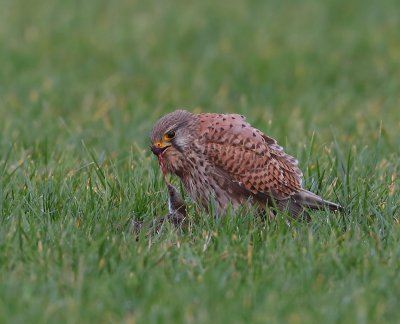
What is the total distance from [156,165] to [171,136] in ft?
2.76

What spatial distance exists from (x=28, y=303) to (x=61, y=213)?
1473 millimetres

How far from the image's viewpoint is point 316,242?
230 inches

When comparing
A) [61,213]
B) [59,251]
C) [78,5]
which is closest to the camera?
[59,251]

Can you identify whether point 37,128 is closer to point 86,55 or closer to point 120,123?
point 120,123

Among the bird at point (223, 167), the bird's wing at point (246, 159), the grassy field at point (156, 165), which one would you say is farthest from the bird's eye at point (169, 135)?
the grassy field at point (156, 165)

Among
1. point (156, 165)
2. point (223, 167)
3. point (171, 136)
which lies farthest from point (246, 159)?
point (156, 165)

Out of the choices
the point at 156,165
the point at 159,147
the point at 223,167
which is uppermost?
the point at 159,147

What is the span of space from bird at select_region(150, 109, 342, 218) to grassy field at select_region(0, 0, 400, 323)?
0.92ft

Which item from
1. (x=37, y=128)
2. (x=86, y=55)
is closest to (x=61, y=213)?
(x=37, y=128)

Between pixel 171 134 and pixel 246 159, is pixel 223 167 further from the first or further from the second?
pixel 171 134

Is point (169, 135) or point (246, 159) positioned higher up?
point (169, 135)

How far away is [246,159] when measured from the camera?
6.66m

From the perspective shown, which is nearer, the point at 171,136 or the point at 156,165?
the point at 171,136

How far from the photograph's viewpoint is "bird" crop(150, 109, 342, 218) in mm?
6605
